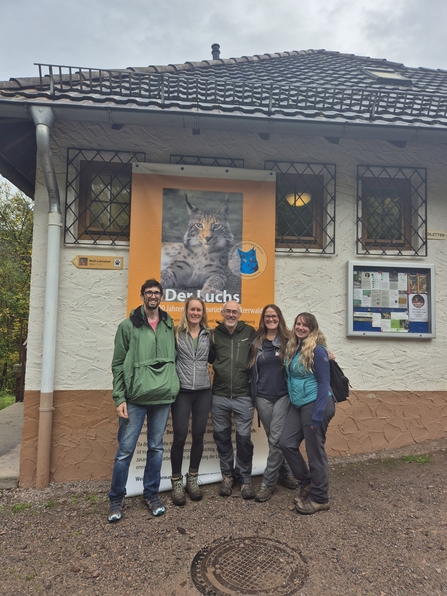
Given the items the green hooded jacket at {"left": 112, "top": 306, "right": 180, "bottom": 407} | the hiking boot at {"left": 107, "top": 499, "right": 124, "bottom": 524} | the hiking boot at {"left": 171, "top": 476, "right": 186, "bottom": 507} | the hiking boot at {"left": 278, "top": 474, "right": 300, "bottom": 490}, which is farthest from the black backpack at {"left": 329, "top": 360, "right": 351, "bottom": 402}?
the hiking boot at {"left": 107, "top": 499, "right": 124, "bottom": 524}

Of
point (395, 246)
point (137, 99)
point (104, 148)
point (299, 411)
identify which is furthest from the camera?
point (395, 246)

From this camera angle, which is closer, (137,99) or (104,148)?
(137,99)

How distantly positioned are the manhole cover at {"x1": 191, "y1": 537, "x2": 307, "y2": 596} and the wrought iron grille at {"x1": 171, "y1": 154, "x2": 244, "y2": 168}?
144 inches

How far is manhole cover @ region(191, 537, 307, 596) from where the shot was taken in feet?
8.03

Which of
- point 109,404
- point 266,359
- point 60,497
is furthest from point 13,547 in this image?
point 266,359

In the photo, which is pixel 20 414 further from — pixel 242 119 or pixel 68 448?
pixel 242 119

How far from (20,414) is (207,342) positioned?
193 inches

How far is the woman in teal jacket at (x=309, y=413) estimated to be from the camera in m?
3.32

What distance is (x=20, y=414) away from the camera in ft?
22.6

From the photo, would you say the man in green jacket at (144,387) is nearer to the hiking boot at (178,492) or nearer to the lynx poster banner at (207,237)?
the hiking boot at (178,492)

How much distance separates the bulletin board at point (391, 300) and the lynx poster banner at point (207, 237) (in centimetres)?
102

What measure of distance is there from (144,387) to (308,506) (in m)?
1.72

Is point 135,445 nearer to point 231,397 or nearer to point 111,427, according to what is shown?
point 111,427

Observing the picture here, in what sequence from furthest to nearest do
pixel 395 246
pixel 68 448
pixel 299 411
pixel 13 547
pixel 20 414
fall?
pixel 20 414
pixel 395 246
pixel 68 448
pixel 299 411
pixel 13 547
